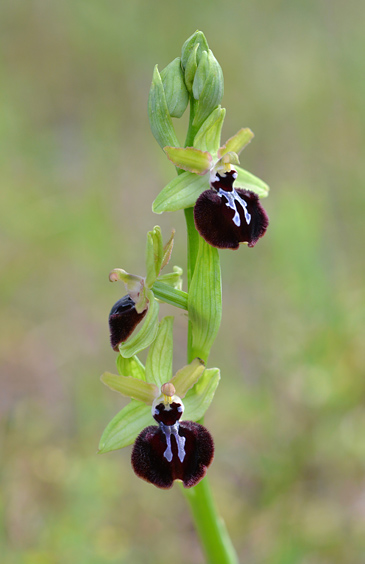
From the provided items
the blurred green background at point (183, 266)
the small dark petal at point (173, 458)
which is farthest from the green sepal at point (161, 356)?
the blurred green background at point (183, 266)

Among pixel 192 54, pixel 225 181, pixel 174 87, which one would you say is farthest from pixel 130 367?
pixel 192 54

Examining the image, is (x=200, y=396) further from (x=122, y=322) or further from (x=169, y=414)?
(x=122, y=322)

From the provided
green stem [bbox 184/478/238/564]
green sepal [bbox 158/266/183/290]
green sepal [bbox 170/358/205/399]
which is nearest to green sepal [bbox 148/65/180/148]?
green sepal [bbox 158/266/183/290]

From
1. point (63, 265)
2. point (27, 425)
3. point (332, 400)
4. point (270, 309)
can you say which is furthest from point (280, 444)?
point (63, 265)

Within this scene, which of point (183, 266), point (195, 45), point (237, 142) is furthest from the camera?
point (183, 266)

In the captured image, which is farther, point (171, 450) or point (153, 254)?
point (153, 254)

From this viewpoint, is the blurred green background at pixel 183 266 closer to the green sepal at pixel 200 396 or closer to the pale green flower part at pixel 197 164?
the green sepal at pixel 200 396

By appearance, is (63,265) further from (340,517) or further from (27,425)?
(340,517)
